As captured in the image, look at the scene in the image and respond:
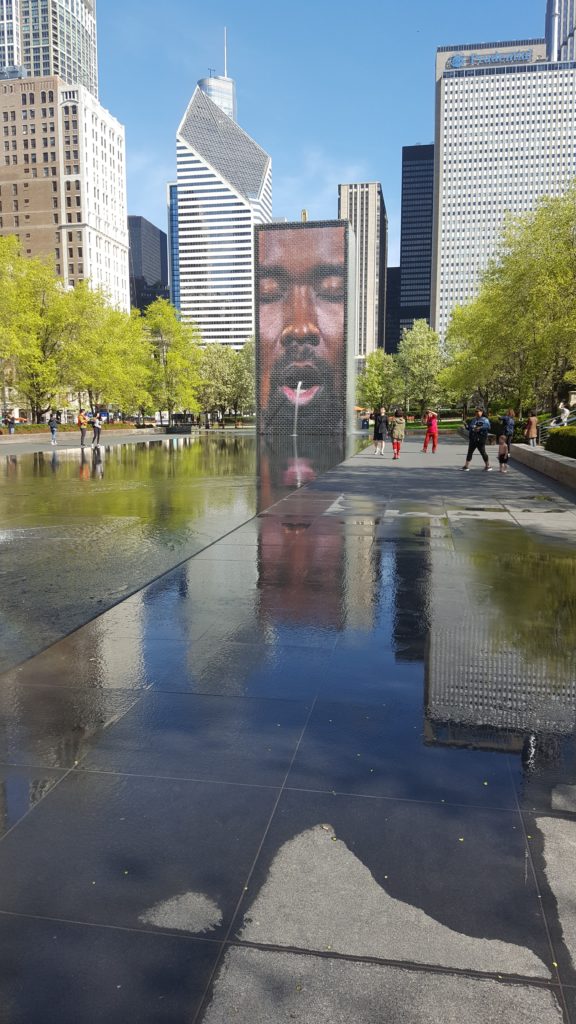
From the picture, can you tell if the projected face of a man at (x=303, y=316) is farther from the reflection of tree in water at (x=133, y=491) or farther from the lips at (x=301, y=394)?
the reflection of tree in water at (x=133, y=491)

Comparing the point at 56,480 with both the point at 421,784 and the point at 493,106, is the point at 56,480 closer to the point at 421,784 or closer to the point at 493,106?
the point at 421,784

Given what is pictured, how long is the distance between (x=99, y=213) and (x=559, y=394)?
12491 cm

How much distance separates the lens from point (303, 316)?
2498 inches

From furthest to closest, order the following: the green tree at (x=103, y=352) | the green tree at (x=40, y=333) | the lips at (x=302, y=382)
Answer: the lips at (x=302, y=382), the green tree at (x=103, y=352), the green tree at (x=40, y=333)

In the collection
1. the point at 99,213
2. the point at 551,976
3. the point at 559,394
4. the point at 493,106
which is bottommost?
the point at 551,976

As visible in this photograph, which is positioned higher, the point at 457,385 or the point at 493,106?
the point at 493,106

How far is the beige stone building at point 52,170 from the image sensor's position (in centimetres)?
13050

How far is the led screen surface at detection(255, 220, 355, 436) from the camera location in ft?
207

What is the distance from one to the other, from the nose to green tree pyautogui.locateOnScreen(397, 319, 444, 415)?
58.3ft

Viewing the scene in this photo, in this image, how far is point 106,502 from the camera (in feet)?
46.2

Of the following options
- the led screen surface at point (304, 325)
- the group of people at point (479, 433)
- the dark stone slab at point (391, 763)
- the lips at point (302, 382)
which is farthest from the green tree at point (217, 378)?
the dark stone slab at point (391, 763)

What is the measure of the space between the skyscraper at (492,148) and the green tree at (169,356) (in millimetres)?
133864

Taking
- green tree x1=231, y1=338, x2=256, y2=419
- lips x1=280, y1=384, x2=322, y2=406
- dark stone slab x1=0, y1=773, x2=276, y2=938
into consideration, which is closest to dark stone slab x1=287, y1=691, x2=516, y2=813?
dark stone slab x1=0, y1=773, x2=276, y2=938

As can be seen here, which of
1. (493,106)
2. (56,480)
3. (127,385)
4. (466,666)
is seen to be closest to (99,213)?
(127,385)
